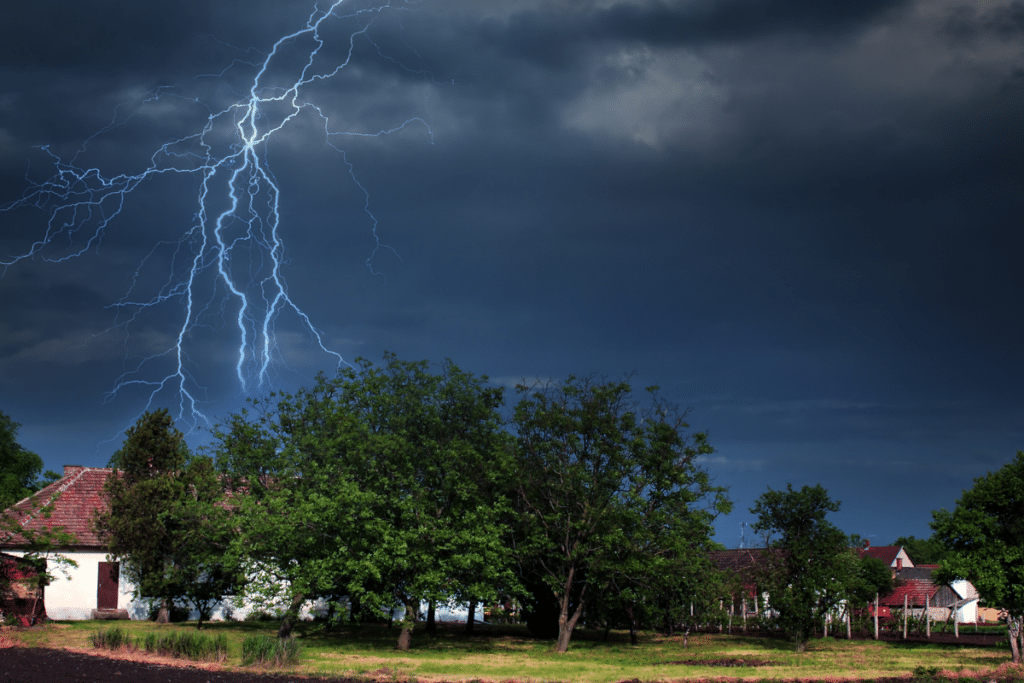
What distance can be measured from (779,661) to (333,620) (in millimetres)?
15551

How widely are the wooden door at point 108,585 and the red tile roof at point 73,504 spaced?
110cm

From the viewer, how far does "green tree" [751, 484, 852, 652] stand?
32500 mm

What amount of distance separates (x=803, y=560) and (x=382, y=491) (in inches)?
703

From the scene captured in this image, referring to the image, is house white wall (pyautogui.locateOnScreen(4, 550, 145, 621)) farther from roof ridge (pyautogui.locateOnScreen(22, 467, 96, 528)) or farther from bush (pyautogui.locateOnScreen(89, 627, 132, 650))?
bush (pyautogui.locateOnScreen(89, 627, 132, 650))

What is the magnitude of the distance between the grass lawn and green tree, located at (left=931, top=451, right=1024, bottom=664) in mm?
2391

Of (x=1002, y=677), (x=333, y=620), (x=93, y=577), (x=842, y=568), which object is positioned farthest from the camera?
(x=93, y=577)

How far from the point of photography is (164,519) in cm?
3400

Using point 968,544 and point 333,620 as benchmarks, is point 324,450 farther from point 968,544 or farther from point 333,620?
point 968,544

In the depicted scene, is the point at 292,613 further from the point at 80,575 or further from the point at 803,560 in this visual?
the point at 803,560

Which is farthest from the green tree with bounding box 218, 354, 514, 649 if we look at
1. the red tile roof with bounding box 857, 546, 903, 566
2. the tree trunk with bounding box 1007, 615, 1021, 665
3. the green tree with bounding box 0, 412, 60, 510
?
the red tile roof with bounding box 857, 546, 903, 566

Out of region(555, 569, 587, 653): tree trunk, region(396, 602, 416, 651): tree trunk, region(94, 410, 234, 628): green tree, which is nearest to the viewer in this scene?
region(396, 602, 416, 651): tree trunk

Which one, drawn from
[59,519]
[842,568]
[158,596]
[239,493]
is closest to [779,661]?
[842,568]

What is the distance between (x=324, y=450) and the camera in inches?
1150

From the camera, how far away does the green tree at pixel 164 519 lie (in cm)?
3161
